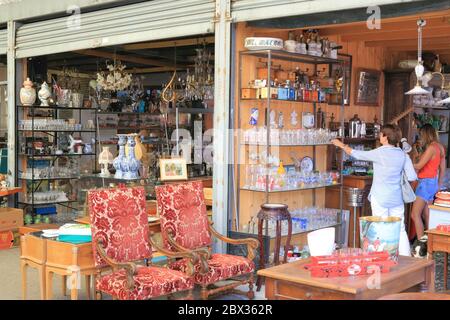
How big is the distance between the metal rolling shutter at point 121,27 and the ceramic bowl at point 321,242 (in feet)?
9.48

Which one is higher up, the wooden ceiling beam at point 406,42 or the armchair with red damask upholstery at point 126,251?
the wooden ceiling beam at point 406,42

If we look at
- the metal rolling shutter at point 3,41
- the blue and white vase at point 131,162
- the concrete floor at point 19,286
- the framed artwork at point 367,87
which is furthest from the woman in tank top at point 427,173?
the metal rolling shutter at point 3,41

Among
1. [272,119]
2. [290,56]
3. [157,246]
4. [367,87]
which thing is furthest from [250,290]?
[367,87]

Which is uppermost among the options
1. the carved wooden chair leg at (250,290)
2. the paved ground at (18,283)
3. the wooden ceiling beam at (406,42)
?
the wooden ceiling beam at (406,42)

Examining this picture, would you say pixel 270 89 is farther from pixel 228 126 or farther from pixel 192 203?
pixel 192 203

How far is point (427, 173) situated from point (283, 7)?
3.26 m

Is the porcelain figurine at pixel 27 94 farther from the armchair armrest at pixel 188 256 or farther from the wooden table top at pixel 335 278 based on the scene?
the wooden table top at pixel 335 278

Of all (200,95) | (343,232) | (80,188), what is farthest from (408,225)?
(80,188)

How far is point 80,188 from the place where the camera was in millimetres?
8500

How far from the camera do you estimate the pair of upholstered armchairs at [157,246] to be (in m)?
4.40

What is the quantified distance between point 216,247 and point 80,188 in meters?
3.23

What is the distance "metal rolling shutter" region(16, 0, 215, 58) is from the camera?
20.4ft

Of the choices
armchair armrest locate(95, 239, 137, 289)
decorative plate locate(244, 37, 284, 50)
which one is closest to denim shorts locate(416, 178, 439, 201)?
decorative plate locate(244, 37, 284, 50)

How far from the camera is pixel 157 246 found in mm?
4891
